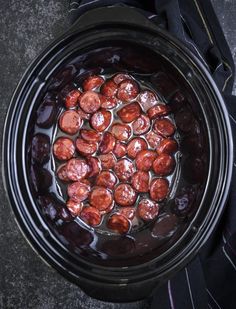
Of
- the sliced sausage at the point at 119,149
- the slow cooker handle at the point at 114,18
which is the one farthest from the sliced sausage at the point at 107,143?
the slow cooker handle at the point at 114,18

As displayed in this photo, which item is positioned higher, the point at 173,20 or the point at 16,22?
the point at 173,20

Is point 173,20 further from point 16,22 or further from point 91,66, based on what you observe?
point 16,22

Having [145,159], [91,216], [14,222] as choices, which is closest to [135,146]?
[145,159]

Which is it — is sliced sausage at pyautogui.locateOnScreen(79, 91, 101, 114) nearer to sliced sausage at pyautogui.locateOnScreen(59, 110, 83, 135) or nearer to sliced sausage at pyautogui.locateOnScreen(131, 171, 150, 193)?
sliced sausage at pyautogui.locateOnScreen(59, 110, 83, 135)

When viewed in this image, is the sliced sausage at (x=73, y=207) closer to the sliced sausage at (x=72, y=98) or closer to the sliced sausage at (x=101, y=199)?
the sliced sausage at (x=101, y=199)

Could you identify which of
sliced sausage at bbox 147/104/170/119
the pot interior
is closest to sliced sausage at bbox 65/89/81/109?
the pot interior

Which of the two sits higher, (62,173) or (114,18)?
(114,18)

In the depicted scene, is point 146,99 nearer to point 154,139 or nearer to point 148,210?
point 154,139

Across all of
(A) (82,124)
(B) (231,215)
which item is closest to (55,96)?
(A) (82,124)
